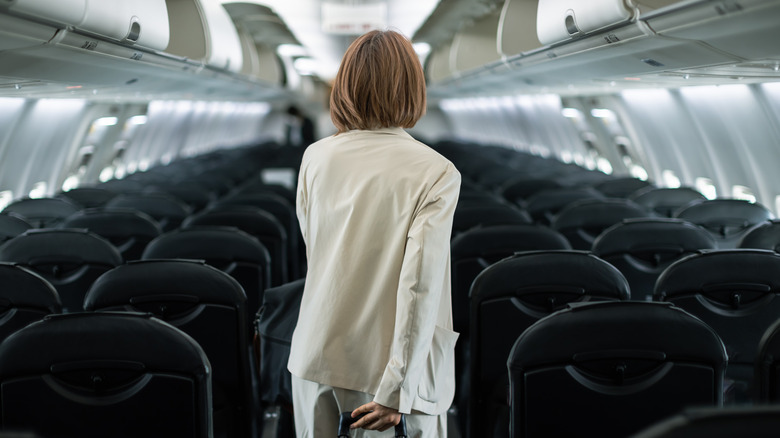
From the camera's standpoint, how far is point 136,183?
12766 mm

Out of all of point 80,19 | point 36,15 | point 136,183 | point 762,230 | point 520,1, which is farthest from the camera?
point 136,183

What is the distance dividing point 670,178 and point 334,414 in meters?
11.9

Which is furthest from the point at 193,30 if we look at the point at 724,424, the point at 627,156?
the point at 627,156

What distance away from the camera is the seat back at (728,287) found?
3.68 meters

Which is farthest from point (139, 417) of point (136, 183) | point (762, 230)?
point (136, 183)

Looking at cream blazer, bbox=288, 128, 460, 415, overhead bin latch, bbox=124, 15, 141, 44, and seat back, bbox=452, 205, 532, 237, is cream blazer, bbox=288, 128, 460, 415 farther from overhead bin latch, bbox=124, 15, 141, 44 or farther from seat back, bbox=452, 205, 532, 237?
seat back, bbox=452, 205, 532, 237

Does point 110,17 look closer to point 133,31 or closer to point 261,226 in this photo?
point 133,31

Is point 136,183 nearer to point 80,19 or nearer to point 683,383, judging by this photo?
point 80,19

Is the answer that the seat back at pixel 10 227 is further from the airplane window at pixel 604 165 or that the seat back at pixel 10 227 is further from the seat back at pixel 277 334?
the airplane window at pixel 604 165

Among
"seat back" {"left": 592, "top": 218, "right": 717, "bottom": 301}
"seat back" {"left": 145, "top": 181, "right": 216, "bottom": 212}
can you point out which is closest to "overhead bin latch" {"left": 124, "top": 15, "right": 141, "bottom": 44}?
"seat back" {"left": 592, "top": 218, "right": 717, "bottom": 301}

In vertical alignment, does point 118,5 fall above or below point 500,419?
above

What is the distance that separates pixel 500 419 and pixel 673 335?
1.41 m

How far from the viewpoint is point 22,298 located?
12.1 ft

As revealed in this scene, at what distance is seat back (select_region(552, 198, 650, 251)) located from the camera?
6.38m
